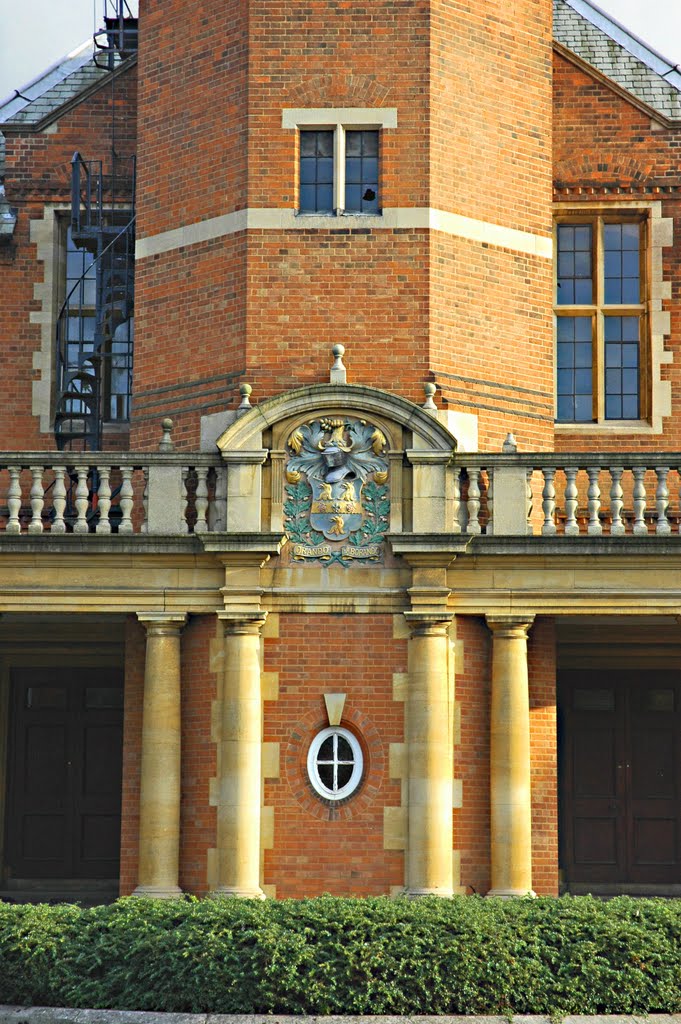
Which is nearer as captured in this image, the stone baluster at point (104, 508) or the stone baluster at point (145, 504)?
the stone baluster at point (104, 508)

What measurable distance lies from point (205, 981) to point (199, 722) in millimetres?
5303

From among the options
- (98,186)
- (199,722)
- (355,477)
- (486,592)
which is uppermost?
(98,186)

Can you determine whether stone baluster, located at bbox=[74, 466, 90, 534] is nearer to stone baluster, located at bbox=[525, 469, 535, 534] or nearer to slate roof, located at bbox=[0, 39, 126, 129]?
stone baluster, located at bbox=[525, 469, 535, 534]

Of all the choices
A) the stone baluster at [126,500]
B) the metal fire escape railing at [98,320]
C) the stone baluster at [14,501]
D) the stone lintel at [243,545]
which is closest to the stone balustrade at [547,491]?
the stone lintel at [243,545]

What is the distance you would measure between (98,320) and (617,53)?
764 cm

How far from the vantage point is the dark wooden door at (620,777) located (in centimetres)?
2220

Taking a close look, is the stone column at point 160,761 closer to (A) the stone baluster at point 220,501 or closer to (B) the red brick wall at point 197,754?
(B) the red brick wall at point 197,754

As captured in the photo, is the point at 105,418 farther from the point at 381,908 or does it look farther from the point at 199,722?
the point at 381,908

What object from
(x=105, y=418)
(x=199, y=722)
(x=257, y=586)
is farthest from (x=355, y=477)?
(x=105, y=418)

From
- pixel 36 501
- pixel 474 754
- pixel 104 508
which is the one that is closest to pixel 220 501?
pixel 104 508

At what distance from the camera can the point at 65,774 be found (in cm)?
2256

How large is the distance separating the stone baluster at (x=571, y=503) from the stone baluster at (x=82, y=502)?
490cm

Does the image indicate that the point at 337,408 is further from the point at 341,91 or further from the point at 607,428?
the point at 607,428

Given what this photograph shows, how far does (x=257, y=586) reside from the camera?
701 inches
